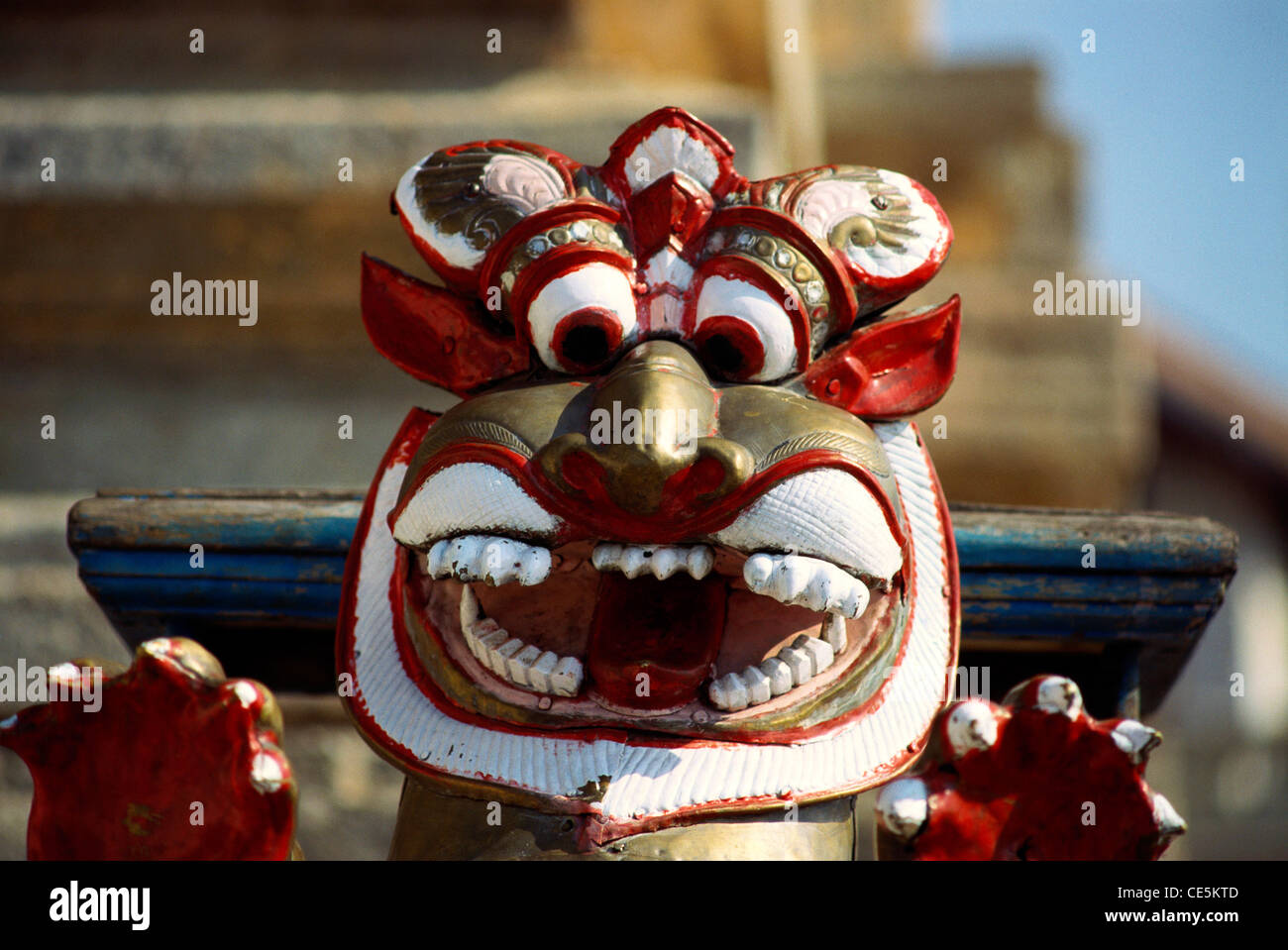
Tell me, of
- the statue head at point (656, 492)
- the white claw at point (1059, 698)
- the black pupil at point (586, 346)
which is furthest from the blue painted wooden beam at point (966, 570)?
the black pupil at point (586, 346)

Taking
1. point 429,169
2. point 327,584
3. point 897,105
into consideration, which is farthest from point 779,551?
point 897,105

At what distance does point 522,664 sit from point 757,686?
0.20 meters

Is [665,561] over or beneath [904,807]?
over

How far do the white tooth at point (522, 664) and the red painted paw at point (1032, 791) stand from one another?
0.32m

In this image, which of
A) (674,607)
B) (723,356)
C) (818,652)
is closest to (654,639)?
(674,607)

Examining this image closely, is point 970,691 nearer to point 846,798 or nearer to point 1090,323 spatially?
point 846,798

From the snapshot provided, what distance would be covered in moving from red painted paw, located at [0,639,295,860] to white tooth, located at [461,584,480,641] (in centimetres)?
18

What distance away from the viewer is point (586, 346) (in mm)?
1461

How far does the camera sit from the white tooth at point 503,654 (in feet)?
4.71

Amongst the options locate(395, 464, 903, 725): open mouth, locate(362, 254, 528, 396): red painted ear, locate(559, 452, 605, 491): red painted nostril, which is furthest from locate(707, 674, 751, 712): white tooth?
locate(362, 254, 528, 396): red painted ear

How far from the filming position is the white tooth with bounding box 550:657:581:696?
1.42 meters

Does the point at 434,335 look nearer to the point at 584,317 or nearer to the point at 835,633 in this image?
the point at 584,317

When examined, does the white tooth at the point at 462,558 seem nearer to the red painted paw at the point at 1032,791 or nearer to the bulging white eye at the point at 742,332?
the bulging white eye at the point at 742,332

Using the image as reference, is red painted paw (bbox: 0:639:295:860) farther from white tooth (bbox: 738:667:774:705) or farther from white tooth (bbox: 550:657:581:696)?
white tooth (bbox: 738:667:774:705)
